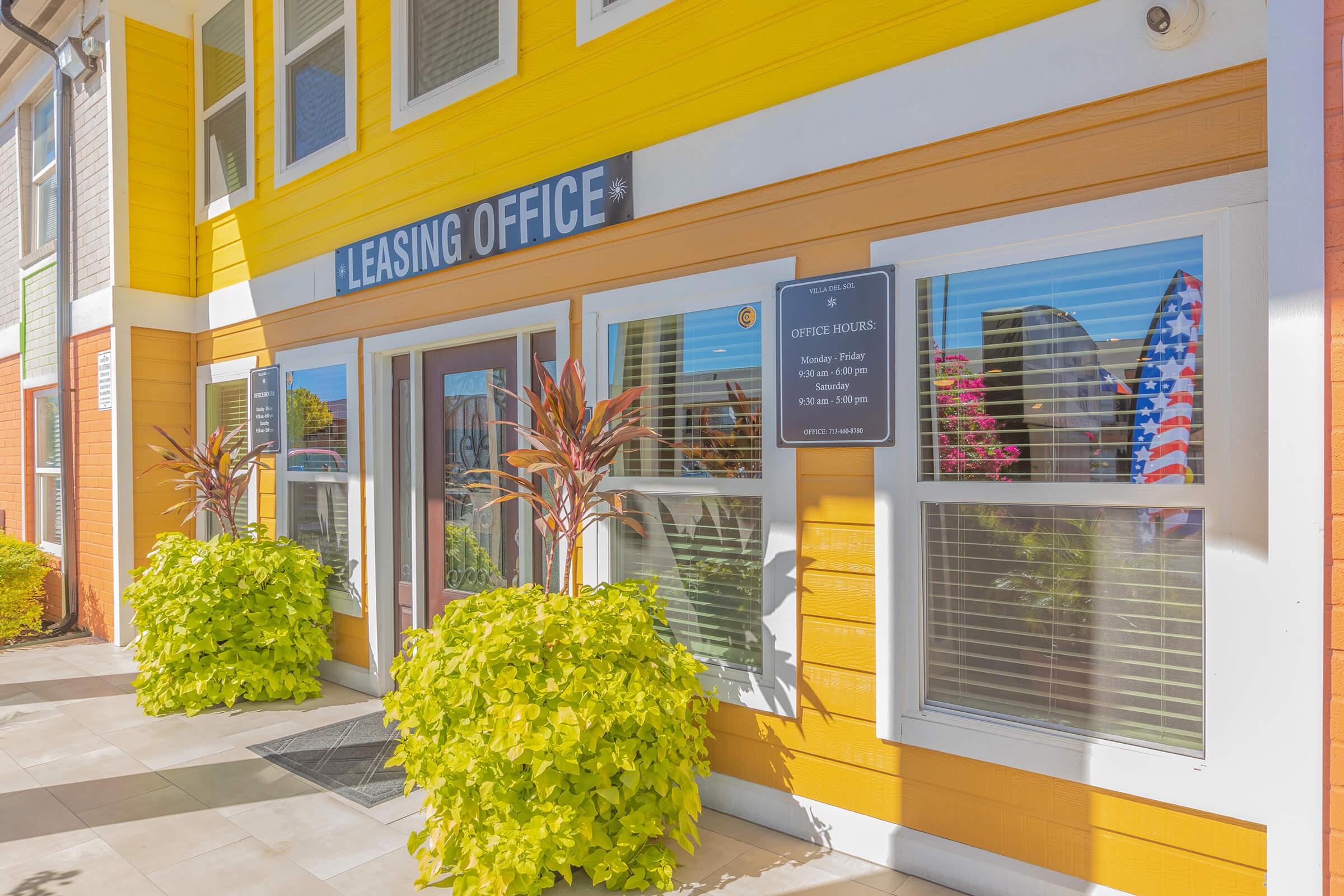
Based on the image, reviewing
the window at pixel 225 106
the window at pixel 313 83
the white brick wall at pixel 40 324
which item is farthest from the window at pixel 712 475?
the white brick wall at pixel 40 324

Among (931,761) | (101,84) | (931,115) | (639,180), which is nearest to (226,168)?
(101,84)

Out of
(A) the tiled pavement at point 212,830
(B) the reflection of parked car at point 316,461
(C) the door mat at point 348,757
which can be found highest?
(B) the reflection of parked car at point 316,461

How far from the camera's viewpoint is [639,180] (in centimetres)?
354

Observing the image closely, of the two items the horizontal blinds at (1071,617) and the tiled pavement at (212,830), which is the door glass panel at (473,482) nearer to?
the tiled pavement at (212,830)

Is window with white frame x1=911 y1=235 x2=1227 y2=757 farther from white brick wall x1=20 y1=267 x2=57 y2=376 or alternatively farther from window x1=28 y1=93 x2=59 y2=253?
window x1=28 y1=93 x2=59 y2=253

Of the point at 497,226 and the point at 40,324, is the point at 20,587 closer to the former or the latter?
the point at 40,324

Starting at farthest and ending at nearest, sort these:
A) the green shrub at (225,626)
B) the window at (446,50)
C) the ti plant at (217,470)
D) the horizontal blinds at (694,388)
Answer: the ti plant at (217,470) → the green shrub at (225,626) → the window at (446,50) → the horizontal blinds at (694,388)

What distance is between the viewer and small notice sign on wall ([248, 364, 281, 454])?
18.5 feet

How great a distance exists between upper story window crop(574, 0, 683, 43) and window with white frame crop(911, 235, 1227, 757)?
1.82m

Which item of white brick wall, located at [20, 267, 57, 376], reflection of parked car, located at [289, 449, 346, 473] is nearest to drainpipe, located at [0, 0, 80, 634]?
white brick wall, located at [20, 267, 57, 376]

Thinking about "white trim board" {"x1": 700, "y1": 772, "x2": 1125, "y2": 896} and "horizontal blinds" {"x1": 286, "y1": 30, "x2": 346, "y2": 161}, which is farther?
"horizontal blinds" {"x1": 286, "y1": 30, "x2": 346, "y2": 161}

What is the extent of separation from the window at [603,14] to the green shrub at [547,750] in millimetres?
2520

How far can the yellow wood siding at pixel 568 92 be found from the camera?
9.46 feet

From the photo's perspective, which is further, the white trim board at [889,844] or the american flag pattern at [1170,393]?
the white trim board at [889,844]
